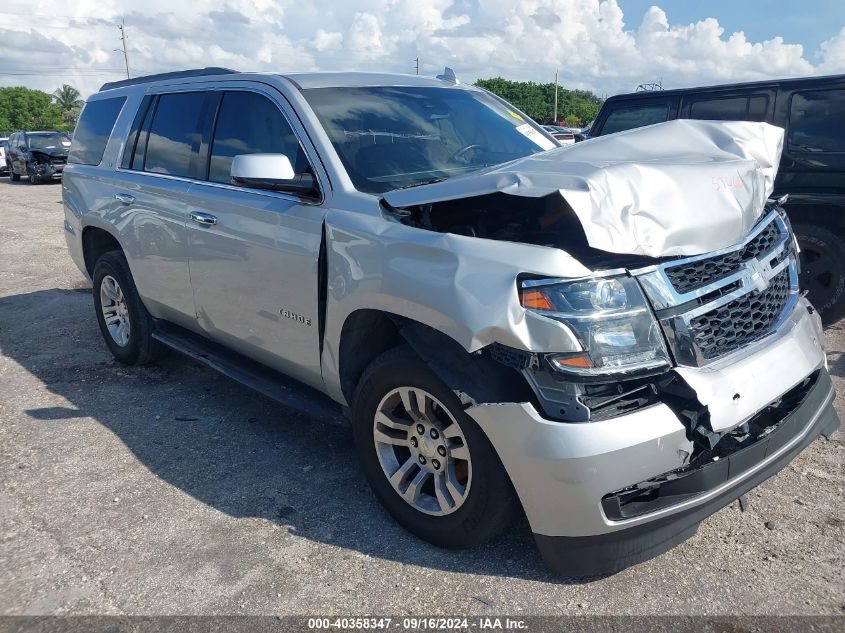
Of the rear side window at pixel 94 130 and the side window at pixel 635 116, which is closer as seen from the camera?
the rear side window at pixel 94 130

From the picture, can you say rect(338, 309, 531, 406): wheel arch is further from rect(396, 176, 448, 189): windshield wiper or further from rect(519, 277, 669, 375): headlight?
rect(396, 176, 448, 189): windshield wiper

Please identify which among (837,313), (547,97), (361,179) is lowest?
(837,313)

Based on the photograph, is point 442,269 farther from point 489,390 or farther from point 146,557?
point 146,557

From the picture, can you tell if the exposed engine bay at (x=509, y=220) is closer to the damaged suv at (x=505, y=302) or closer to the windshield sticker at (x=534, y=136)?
the damaged suv at (x=505, y=302)

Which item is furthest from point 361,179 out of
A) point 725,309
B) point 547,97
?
point 547,97

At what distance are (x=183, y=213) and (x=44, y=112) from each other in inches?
4948

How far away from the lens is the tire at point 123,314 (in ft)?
16.9

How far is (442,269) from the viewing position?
2.70 metres

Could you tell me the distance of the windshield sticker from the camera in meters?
4.39

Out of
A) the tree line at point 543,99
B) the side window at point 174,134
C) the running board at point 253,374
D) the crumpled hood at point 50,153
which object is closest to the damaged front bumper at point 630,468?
the running board at point 253,374

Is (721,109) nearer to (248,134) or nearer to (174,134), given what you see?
(248,134)

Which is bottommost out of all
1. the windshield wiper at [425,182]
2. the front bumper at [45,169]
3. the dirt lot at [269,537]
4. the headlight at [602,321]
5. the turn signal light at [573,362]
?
Answer: the dirt lot at [269,537]

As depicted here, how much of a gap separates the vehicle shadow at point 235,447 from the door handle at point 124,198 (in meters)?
1.30

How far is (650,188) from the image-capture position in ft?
8.66
